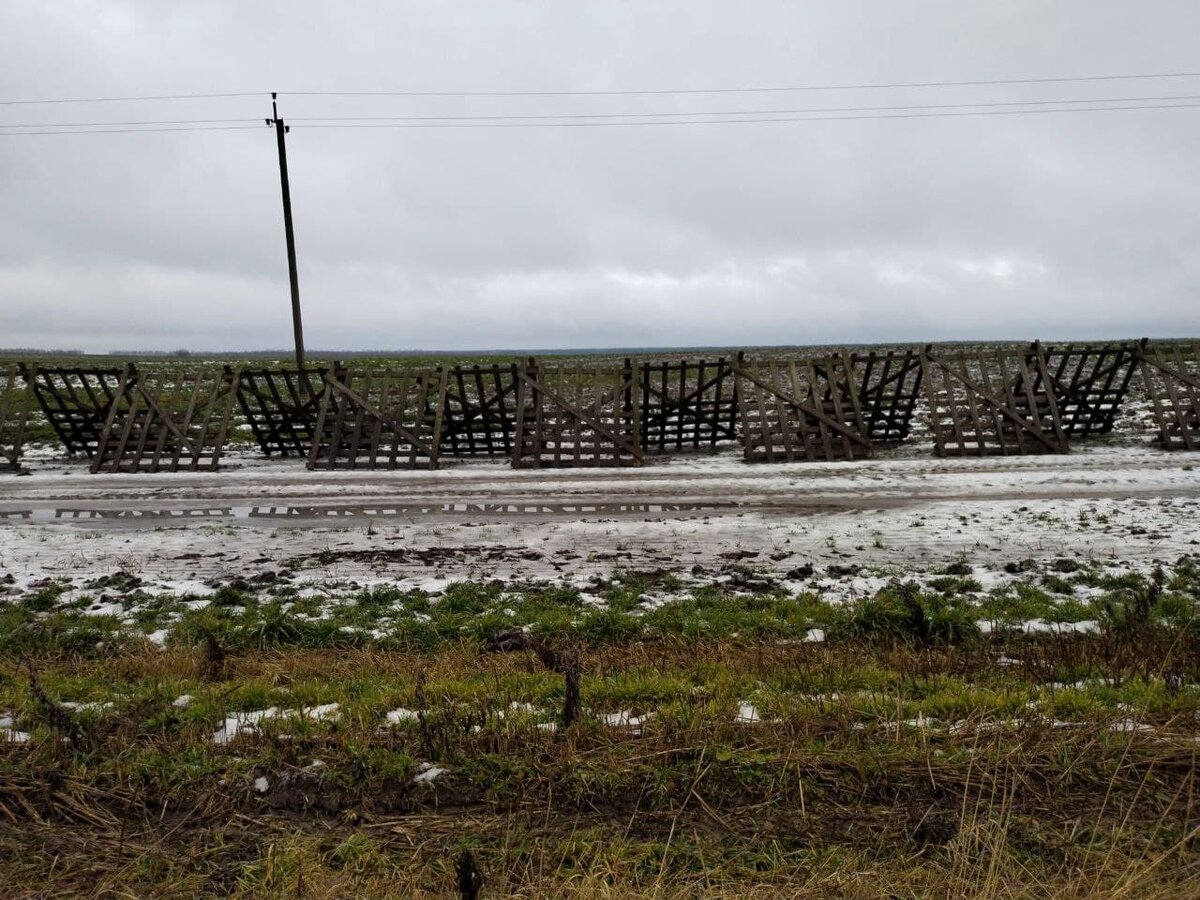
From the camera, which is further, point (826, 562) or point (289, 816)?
point (826, 562)

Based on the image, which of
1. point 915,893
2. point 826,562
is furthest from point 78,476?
point 915,893

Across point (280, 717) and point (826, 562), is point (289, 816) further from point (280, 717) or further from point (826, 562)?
point (826, 562)

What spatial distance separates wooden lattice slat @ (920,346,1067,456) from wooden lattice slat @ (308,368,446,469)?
11006 millimetres

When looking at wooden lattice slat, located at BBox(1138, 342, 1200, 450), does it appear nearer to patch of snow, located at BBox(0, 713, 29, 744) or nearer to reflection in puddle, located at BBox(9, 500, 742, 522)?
reflection in puddle, located at BBox(9, 500, 742, 522)

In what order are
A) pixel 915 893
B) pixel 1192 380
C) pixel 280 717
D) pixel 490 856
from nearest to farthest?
pixel 915 893 < pixel 490 856 < pixel 280 717 < pixel 1192 380

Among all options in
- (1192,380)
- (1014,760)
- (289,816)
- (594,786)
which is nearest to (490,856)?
(594,786)

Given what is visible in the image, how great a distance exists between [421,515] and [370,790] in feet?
26.2

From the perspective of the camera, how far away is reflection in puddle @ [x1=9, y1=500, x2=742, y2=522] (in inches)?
464

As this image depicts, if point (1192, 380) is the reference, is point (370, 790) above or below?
below

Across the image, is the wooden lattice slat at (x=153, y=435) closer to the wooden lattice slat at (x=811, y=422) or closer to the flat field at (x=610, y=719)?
the flat field at (x=610, y=719)

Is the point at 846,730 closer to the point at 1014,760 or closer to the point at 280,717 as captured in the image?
the point at 1014,760

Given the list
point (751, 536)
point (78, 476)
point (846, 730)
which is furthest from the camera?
point (78, 476)

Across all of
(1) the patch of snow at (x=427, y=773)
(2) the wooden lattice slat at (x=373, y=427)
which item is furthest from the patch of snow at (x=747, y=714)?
(2) the wooden lattice slat at (x=373, y=427)

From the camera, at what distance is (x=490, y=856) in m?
3.42
